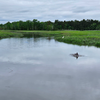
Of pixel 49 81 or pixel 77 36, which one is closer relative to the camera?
pixel 49 81

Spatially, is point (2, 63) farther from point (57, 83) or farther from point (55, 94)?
point (55, 94)

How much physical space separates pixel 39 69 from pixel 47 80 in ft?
11.3

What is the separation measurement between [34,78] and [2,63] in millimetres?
6935

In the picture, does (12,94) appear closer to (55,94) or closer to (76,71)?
(55,94)

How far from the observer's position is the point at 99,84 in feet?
42.2

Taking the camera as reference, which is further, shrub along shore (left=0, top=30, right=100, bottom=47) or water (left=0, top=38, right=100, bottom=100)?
shrub along shore (left=0, top=30, right=100, bottom=47)

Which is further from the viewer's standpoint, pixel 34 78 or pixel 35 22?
pixel 35 22

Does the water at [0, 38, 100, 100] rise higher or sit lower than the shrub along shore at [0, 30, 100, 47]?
lower

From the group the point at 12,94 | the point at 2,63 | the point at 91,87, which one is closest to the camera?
the point at 12,94

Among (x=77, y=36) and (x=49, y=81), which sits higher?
(x=77, y=36)

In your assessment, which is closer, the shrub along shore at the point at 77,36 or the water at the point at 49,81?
the water at the point at 49,81

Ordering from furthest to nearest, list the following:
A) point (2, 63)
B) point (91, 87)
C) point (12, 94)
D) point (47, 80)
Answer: point (2, 63)
point (47, 80)
point (91, 87)
point (12, 94)

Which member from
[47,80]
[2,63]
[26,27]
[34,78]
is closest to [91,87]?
[47,80]

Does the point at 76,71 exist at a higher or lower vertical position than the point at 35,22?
lower
